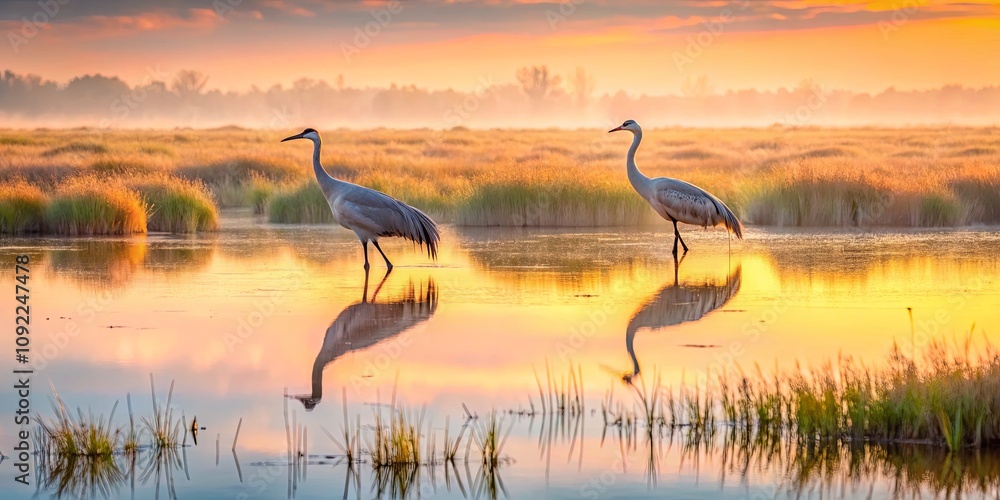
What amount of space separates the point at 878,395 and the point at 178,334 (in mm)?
5272

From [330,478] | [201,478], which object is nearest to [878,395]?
[330,478]

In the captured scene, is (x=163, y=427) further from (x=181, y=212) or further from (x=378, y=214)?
(x=181, y=212)

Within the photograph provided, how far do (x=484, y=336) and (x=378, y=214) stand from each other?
3996 mm

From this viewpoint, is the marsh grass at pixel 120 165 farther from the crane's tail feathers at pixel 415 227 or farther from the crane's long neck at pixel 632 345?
the crane's long neck at pixel 632 345

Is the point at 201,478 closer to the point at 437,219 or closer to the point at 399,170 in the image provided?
the point at 437,219

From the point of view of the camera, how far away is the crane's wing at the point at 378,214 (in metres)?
12.7

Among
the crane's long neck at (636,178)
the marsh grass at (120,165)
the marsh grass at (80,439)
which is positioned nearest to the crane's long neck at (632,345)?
the marsh grass at (80,439)

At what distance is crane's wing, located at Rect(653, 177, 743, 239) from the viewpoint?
14625 millimetres

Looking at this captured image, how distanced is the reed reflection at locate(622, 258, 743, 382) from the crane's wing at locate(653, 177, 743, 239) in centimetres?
210

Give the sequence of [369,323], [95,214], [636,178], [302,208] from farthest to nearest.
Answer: [302,208]
[95,214]
[636,178]
[369,323]

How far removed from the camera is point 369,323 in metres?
9.57

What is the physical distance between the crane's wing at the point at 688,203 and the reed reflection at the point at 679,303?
2105 mm

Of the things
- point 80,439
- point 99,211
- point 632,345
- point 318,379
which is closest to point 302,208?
point 99,211

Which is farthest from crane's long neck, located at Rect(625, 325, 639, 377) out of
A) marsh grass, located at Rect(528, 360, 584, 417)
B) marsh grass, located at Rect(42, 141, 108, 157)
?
marsh grass, located at Rect(42, 141, 108, 157)
